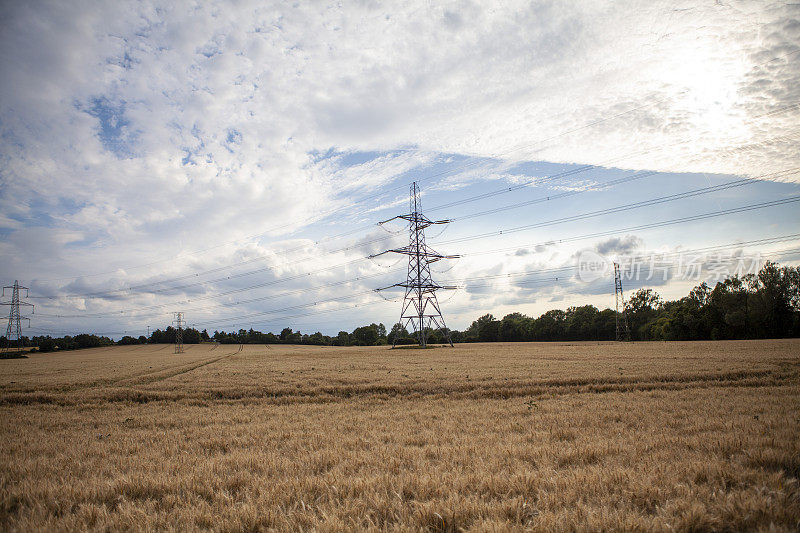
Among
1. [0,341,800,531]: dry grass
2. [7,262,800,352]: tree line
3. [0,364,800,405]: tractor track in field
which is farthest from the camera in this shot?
[7,262,800,352]: tree line

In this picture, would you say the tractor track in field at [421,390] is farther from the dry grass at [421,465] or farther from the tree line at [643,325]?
the tree line at [643,325]

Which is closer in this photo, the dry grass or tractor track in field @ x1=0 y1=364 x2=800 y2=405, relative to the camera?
the dry grass

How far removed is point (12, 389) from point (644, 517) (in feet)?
98.3

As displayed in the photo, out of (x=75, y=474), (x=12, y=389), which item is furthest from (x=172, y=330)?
(x=75, y=474)

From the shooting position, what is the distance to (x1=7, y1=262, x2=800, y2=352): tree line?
75.7 m

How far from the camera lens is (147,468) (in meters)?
7.29

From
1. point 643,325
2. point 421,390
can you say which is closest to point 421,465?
point 421,390

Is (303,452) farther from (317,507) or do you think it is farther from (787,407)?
(787,407)

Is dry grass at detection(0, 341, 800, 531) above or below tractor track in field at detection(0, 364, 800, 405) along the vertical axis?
above

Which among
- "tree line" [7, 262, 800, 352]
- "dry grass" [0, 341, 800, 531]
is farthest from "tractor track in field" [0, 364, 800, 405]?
"tree line" [7, 262, 800, 352]

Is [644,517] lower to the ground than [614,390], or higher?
higher

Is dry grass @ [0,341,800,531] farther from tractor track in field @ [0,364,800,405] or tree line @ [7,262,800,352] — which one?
tree line @ [7,262,800,352]

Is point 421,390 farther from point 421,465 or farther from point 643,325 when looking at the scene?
point 643,325

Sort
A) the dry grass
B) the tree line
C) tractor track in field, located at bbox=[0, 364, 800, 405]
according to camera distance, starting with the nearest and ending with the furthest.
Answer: the dry grass, tractor track in field, located at bbox=[0, 364, 800, 405], the tree line
